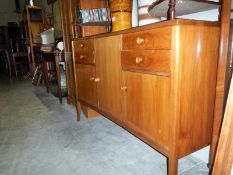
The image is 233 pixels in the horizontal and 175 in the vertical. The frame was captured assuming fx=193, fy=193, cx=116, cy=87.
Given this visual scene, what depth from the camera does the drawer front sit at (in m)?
1.58

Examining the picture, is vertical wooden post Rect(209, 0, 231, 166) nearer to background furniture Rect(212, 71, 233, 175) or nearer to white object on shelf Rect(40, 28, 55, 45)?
background furniture Rect(212, 71, 233, 175)

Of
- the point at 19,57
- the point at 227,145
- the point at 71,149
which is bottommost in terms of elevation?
the point at 71,149

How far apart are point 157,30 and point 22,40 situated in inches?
258

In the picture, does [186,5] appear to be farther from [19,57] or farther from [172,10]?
[19,57]

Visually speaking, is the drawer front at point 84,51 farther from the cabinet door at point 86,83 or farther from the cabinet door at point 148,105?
the cabinet door at point 148,105

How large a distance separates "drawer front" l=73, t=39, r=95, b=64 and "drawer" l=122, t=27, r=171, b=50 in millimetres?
481

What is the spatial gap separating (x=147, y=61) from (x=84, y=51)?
84cm

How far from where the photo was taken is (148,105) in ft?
3.44

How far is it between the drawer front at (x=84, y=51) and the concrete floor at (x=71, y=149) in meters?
0.67

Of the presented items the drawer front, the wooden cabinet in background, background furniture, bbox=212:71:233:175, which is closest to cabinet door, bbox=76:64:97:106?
the drawer front

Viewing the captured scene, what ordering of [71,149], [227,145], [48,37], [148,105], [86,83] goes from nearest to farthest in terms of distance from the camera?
[227,145] → [148,105] → [71,149] → [86,83] → [48,37]

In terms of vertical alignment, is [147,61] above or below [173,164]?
above

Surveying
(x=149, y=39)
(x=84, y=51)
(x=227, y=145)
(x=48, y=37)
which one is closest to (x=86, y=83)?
(x=84, y=51)

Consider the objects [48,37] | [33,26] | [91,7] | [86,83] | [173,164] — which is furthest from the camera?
[33,26]
